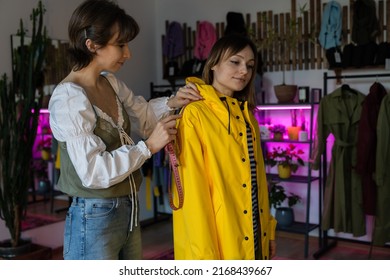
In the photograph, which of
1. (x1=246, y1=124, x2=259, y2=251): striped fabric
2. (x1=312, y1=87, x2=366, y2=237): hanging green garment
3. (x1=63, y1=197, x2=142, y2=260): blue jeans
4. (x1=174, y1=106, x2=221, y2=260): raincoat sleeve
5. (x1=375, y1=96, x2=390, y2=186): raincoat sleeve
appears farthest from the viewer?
(x1=312, y1=87, x2=366, y2=237): hanging green garment

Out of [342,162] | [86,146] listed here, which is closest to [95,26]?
[86,146]

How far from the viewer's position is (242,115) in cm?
179

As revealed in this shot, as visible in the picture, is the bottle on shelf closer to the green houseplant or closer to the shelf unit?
the shelf unit

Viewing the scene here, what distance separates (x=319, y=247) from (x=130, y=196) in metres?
3.52

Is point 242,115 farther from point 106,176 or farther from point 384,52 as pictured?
point 384,52

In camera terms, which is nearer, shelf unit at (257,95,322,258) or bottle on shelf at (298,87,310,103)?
shelf unit at (257,95,322,258)

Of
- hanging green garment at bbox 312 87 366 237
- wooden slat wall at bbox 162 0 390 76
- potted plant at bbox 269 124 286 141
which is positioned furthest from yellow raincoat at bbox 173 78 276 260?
wooden slat wall at bbox 162 0 390 76

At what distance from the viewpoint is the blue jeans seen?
58.0 inches

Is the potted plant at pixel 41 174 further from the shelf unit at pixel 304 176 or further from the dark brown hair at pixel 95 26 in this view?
the dark brown hair at pixel 95 26

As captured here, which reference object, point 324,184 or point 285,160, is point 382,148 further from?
point 285,160

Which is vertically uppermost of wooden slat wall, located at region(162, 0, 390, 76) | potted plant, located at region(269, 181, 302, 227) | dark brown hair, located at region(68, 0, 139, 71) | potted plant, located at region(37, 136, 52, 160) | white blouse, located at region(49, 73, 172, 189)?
wooden slat wall, located at region(162, 0, 390, 76)

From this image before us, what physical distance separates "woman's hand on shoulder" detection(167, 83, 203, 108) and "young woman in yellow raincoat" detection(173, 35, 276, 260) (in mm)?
14

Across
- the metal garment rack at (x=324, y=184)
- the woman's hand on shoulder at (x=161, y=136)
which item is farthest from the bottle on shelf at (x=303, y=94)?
the woman's hand on shoulder at (x=161, y=136)

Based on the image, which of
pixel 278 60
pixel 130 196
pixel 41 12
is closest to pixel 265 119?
pixel 278 60
